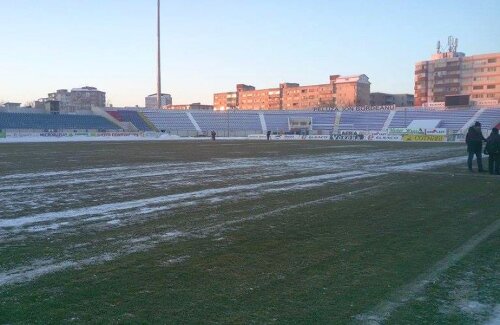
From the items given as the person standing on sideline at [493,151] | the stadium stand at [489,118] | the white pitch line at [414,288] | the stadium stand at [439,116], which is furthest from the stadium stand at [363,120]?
the white pitch line at [414,288]

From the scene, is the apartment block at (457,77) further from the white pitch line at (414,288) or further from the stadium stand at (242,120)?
the white pitch line at (414,288)

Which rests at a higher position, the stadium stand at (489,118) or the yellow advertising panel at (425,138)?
the stadium stand at (489,118)

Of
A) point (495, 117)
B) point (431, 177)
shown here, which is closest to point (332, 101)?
point (495, 117)

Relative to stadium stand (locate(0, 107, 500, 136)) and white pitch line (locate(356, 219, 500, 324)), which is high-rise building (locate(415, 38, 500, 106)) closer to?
stadium stand (locate(0, 107, 500, 136))

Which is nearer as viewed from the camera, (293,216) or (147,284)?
(147,284)

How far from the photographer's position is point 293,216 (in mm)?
8656

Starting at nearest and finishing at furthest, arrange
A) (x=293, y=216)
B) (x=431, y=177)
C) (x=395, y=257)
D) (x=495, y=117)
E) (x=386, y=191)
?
(x=395, y=257)
(x=293, y=216)
(x=386, y=191)
(x=431, y=177)
(x=495, y=117)

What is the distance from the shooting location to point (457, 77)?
113 m

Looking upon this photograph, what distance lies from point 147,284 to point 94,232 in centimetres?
278

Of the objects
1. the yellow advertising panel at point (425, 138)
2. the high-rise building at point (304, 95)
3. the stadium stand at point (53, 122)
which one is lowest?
the yellow advertising panel at point (425, 138)

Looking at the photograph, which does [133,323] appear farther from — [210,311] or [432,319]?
[432,319]

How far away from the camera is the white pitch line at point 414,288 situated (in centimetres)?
412

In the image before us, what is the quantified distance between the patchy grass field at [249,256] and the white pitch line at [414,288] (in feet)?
0.06

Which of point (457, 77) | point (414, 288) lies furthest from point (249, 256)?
point (457, 77)
